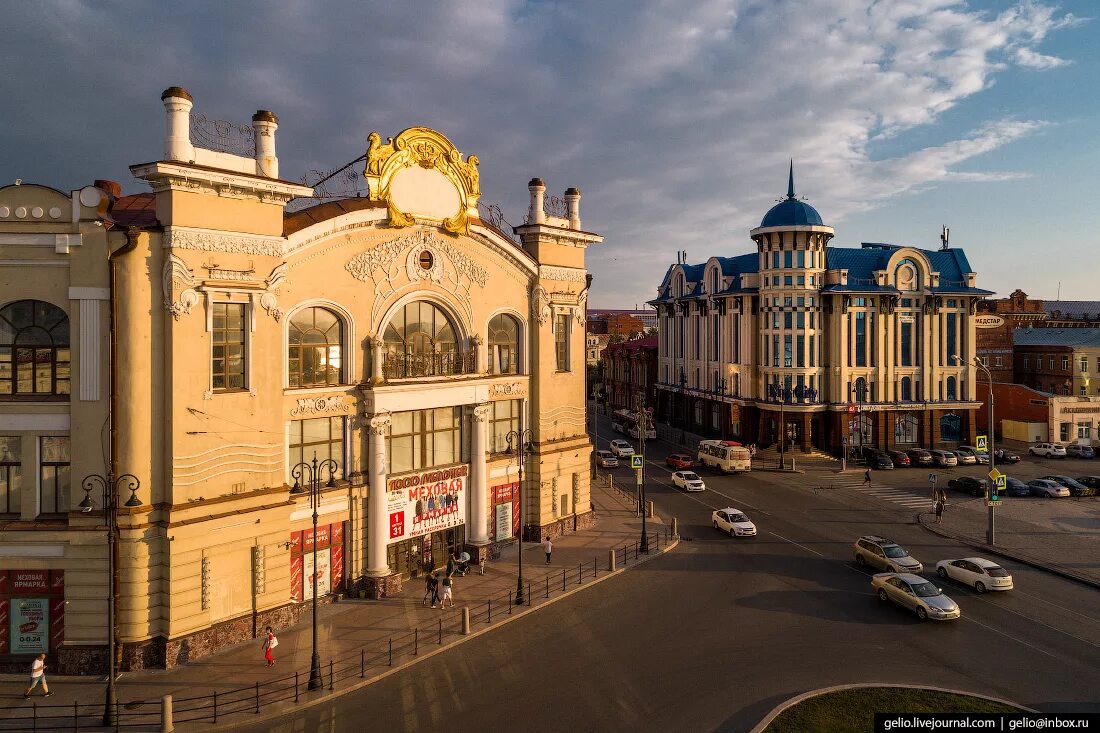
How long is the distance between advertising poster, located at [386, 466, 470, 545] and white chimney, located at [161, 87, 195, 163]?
14048 mm

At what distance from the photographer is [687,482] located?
152 feet

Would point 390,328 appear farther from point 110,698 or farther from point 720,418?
point 720,418

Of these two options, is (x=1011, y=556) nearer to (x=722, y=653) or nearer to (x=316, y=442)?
(x=722, y=653)

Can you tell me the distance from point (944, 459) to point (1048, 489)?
33.1 feet

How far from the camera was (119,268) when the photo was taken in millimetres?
20484

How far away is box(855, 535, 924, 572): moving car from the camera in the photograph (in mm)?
28344

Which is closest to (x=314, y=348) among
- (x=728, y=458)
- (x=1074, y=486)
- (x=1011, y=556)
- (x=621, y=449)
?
(x=1011, y=556)

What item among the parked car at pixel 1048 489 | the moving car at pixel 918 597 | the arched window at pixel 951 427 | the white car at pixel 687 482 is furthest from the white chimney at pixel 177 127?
the arched window at pixel 951 427

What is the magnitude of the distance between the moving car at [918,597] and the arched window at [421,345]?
63.3 ft

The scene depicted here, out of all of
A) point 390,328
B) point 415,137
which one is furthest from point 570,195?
point 390,328

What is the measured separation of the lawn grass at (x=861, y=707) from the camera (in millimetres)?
16500

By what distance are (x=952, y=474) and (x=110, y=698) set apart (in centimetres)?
5484

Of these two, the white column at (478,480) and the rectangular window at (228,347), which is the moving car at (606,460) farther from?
the rectangular window at (228,347)

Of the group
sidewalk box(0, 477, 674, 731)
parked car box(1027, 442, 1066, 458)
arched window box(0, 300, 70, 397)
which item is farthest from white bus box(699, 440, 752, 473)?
arched window box(0, 300, 70, 397)
